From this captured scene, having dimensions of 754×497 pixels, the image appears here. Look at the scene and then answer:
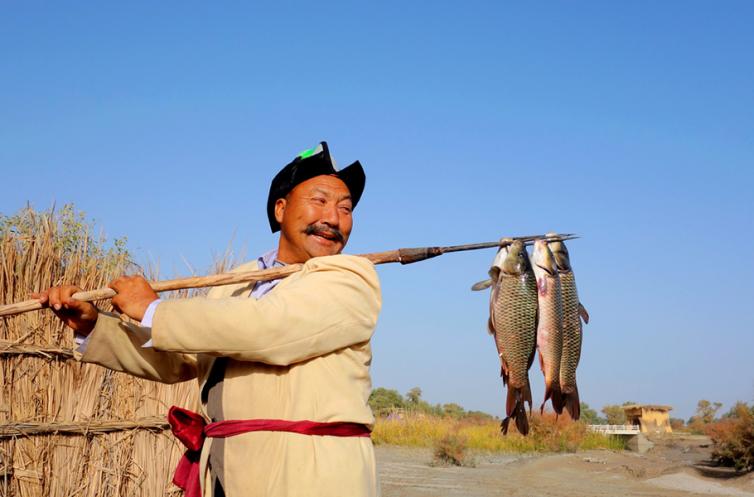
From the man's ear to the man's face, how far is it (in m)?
0.06

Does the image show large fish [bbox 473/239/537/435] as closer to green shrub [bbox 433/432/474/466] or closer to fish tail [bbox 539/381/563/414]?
fish tail [bbox 539/381/563/414]

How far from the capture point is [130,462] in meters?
6.21

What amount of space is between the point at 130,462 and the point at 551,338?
375cm

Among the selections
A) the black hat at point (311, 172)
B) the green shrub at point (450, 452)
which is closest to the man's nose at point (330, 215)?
the black hat at point (311, 172)

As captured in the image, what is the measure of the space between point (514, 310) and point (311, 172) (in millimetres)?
1047

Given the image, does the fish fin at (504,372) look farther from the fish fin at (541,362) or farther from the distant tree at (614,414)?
the distant tree at (614,414)

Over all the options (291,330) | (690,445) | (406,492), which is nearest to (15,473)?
(291,330)

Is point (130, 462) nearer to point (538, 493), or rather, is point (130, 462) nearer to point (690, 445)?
point (538, 493)

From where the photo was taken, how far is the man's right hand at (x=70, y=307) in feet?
10.5

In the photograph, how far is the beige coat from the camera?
2711 millimetres

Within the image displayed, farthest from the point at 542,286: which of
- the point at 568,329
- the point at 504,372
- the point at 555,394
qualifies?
A: the point at 555,394

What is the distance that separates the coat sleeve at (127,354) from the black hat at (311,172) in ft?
2.39

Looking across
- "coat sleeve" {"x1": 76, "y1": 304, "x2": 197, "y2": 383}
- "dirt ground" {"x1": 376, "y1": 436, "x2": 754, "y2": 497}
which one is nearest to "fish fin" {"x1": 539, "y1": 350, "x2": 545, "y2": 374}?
"coat sleeve" {"x1": 76, "y1": 304, "x2": 197, "y2": 383}

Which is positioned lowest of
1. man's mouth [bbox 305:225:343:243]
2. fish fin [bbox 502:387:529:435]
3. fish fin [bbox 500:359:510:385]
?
fish fin [bbox 502:387:529:435]
